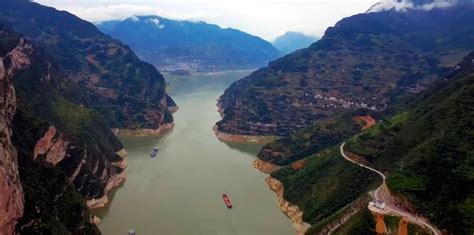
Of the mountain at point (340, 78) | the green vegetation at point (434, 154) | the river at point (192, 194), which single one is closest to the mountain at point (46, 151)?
the river at point (192, 194)

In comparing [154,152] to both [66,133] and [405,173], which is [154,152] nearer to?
[66,133]

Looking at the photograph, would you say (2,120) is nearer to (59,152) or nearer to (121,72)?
(59,152)

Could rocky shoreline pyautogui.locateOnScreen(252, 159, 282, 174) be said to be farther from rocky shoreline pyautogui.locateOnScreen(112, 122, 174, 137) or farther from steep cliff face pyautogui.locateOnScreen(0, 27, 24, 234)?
steep cliff face pyautogui.locateOnScreen(0, 27, 24, 234)

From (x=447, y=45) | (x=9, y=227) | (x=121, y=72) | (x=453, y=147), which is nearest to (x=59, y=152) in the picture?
(x=9, y=227)

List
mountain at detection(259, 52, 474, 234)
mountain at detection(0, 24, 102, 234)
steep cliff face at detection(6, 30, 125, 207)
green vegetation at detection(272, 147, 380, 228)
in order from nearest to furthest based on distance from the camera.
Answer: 1. mountain at detection(0, 24, 102, 234)
2. mountain at detection(259, 52, 474, 234)
3. green vegetation at detection(272, 147, 380, 228)
4. steep cliff face at detection(6, 30, 125, 207)

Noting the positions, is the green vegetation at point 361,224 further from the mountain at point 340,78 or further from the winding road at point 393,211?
the mountain at point 340,78

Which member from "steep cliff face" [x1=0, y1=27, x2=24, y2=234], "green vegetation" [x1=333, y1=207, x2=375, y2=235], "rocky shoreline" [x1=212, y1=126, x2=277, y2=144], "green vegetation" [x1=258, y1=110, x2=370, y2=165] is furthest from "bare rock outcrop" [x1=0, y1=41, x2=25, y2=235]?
"rocky shoreline" [x1=212, y1=126, x2=277, y2=144]
